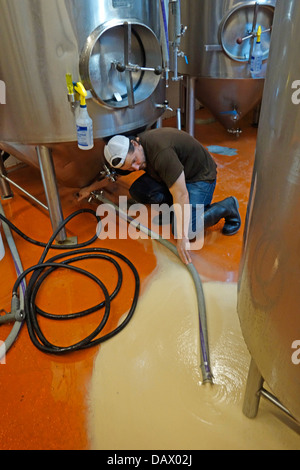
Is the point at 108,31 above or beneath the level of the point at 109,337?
above

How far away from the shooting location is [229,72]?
240 cm

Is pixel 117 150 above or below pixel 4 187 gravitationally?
above

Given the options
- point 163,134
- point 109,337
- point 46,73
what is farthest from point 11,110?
point 109,337

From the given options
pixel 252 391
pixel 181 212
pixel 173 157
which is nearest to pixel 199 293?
pixel 181 212

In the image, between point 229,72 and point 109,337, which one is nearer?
point 109,337

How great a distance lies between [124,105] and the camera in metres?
1.62

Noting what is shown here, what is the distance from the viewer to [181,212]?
1615mm

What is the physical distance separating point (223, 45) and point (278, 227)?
2119 mm

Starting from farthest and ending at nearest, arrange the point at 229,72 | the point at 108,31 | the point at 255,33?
the point at 229,72
the point at 255,33
the point at 108,31

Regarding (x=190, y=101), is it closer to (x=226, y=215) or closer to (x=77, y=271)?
(x=226, y=215)
